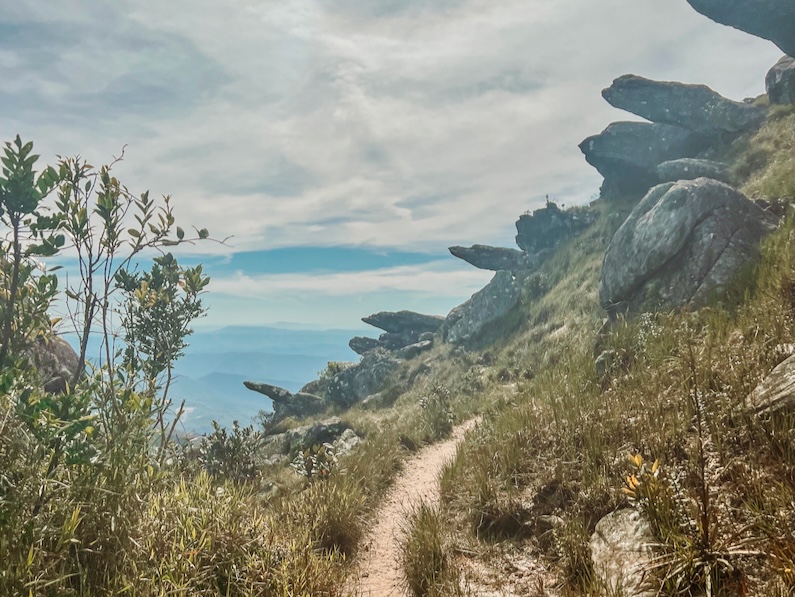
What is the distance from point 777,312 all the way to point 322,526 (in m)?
7.10

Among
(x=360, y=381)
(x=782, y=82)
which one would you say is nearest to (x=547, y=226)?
(x=782, y=82)

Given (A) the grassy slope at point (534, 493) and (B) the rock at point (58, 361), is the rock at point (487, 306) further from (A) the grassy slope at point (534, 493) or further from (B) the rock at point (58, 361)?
(B) the rock at point (58, 361)

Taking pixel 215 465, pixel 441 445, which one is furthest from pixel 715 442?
pixel 215 465

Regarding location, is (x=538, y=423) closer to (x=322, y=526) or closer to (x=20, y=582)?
(x=322, y=526)

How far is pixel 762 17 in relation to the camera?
2203cm

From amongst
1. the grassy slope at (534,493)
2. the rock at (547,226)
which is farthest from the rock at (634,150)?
the grassy slope at (534,493)

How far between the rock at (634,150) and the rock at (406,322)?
20.3 metres

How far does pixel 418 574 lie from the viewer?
192 inches

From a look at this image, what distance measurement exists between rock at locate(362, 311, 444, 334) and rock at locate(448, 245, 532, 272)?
27.6 ft

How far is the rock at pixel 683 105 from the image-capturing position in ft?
76.8

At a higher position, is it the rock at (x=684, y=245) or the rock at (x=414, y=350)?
the rock at (x=684, y=245)

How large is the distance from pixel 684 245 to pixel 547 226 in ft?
77.8

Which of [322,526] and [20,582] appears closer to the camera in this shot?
[20,582]

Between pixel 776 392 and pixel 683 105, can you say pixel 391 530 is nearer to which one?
pixel 776 392
